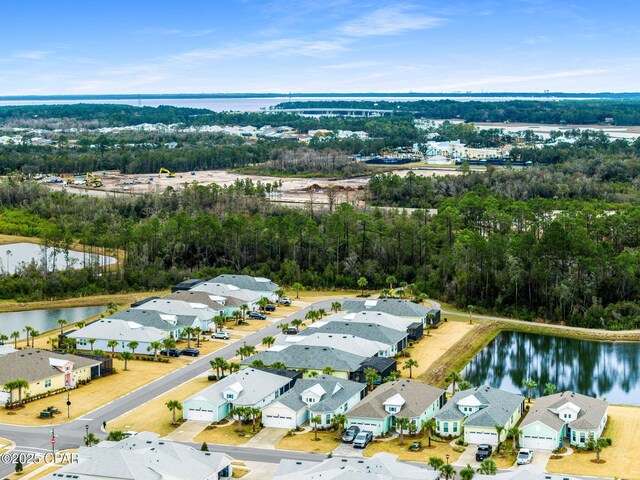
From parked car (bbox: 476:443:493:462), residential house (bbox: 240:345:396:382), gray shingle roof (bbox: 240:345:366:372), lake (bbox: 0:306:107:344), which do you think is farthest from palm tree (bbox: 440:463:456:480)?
lake (bbox: 0:306:107:344)

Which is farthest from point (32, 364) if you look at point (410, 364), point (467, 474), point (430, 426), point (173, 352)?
point (467, 474)

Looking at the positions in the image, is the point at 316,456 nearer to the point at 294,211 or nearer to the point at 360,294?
the point at 360,294

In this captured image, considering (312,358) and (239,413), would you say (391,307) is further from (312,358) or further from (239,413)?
(239,413)

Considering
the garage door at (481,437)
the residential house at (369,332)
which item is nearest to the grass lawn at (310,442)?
the garage door at (481,437)

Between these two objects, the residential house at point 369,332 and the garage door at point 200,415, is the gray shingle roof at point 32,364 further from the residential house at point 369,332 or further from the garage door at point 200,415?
the residential house at point 369,332

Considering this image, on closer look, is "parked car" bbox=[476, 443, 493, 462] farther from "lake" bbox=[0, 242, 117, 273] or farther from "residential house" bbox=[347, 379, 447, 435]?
"lake" bbox=[0, 242, 117, 273]

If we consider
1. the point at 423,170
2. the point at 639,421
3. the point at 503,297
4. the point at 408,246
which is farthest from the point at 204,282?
the point at 423,170
